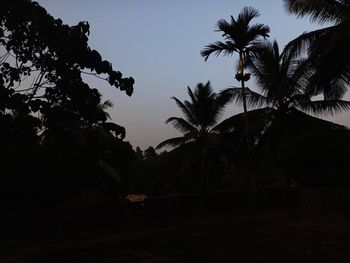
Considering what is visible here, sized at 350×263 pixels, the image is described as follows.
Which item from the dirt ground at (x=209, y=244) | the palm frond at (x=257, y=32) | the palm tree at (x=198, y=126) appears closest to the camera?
the dirt ground at (x=209, y=244)

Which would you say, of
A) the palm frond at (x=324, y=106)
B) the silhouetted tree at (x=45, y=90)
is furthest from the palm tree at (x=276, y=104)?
the silhouetted tree at (x=45, y=90)

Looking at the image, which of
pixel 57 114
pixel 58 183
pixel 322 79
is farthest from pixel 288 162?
pixel 57 114

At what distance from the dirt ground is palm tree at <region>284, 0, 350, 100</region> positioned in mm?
4765

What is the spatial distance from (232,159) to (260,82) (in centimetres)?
404

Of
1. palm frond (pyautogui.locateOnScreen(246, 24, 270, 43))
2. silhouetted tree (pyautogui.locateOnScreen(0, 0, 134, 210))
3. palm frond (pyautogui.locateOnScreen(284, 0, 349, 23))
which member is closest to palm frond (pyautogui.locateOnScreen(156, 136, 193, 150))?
palm frond (pyautogui.locateOnScreen(246, 24, 270, 43))

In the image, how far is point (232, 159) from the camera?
2348 centimetres

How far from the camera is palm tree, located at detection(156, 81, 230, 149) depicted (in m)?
27.4

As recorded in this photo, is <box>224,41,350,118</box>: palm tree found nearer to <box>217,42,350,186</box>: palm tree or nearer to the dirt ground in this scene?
<box>217,42,350,186</box>: palm tree

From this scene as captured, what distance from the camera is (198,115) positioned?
90.8ft

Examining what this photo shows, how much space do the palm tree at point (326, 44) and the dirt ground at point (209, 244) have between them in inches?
188

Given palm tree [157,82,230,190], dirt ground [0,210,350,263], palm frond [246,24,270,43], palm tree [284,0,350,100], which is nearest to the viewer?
dirt ground [0,210,350,263]

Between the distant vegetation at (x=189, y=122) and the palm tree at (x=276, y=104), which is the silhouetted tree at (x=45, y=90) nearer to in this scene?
the distant vegetation at (x=189, y=122)

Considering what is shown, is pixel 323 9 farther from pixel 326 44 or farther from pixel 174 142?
pixel 174 142

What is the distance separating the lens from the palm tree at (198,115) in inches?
1078
